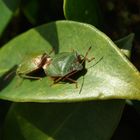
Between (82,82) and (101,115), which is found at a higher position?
(82,82)

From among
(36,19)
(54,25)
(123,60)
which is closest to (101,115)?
(123,60)

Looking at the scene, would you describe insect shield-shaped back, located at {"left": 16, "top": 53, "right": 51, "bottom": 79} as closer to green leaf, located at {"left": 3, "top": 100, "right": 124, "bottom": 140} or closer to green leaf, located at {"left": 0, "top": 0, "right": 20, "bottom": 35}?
green leaf, located at {"left": 3, "top": 100, "right": 124, "bottom": 140}

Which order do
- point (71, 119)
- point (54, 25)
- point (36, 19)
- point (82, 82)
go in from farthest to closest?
point (36, 19)
point (54, 25)
point (71, 119)
point (82, 82)

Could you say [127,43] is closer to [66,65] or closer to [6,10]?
[66,65]

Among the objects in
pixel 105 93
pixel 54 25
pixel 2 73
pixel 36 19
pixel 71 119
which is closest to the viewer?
pixel 105 93

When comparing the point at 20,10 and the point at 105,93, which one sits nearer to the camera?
the point at 105,93

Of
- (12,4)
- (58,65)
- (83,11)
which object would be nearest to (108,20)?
(83,11)

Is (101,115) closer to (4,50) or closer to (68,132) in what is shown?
(68,132)
